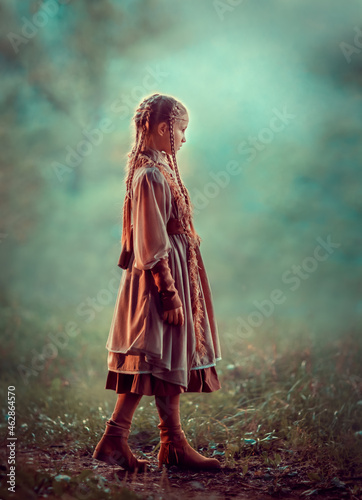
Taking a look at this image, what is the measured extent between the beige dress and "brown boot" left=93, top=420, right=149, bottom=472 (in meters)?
0.31

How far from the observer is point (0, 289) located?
6.88 m

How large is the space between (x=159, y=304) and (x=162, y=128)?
95 centimetres

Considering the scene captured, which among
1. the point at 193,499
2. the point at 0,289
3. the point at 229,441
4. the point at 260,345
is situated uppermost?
the point at 0,289

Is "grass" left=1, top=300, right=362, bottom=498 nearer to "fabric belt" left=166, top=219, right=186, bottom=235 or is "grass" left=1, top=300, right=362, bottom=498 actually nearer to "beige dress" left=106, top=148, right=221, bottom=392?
"beige dress" left=106, top=148, right=221, bottom=392

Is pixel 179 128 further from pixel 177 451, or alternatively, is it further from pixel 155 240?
pixel 177 451

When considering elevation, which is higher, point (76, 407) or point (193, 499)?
point (76, 407)

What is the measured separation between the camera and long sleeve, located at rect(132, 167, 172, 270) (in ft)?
8.27

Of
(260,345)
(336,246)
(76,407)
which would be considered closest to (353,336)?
(260,345)

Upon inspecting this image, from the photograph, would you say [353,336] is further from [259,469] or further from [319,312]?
[259,469]

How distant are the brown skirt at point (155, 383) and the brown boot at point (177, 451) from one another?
24 centimetres

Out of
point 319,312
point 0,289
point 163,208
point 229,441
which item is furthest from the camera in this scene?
point 0,289

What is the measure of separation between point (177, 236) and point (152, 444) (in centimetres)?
149

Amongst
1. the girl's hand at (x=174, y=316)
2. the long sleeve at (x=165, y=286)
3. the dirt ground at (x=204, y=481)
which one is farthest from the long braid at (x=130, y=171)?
the dirt ground at (x=204, y=481)

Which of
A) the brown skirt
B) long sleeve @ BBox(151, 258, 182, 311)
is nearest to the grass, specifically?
the brown skirt
